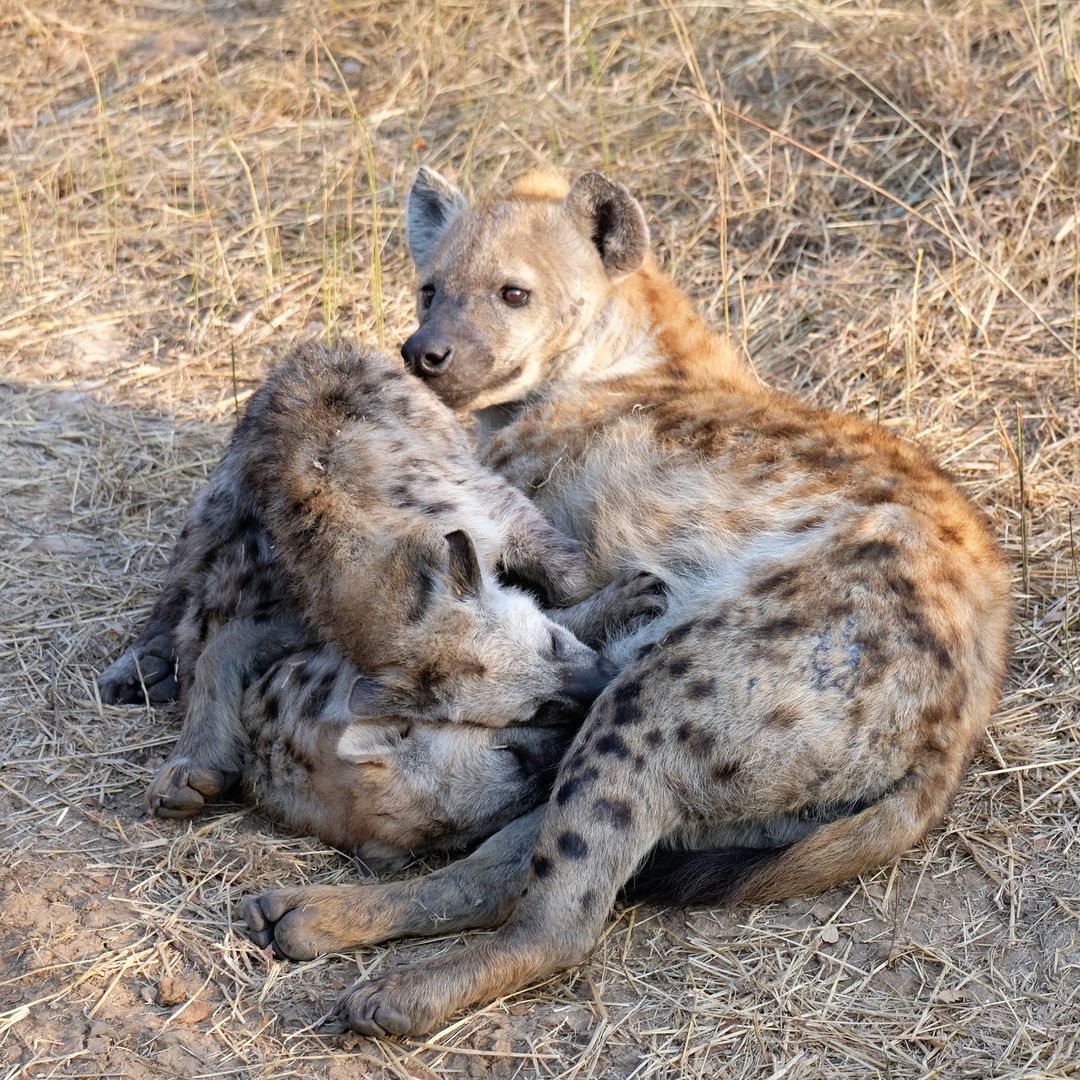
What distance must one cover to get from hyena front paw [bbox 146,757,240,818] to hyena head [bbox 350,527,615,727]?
40cm

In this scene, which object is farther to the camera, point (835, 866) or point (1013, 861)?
point (1013, 861)

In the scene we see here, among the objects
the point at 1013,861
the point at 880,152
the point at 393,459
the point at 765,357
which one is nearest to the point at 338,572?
the point at 393,459

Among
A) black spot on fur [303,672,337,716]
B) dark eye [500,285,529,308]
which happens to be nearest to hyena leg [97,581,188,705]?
black spot on fur [303,672,337,716]

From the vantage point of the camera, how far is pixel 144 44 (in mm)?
5961

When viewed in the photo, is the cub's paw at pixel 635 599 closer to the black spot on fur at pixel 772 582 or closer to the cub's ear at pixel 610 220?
the black spot on fur at pixel 772 582

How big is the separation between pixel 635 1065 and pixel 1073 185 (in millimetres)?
3273

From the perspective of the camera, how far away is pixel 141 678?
317cm

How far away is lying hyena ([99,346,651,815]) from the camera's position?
257 cm

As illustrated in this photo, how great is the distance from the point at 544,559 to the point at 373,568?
0.40 metres

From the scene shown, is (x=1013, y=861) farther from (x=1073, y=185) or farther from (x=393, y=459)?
(x=1073, y=185)

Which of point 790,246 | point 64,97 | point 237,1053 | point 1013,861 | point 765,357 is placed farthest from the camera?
point 64,97

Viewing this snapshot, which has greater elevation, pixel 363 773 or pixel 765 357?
pixel 765 357

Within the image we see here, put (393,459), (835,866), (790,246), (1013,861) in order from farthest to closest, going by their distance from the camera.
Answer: (790,246) < (393,459) < (1013,861) < (835,866)

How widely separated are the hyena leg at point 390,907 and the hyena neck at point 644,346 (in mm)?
1295
